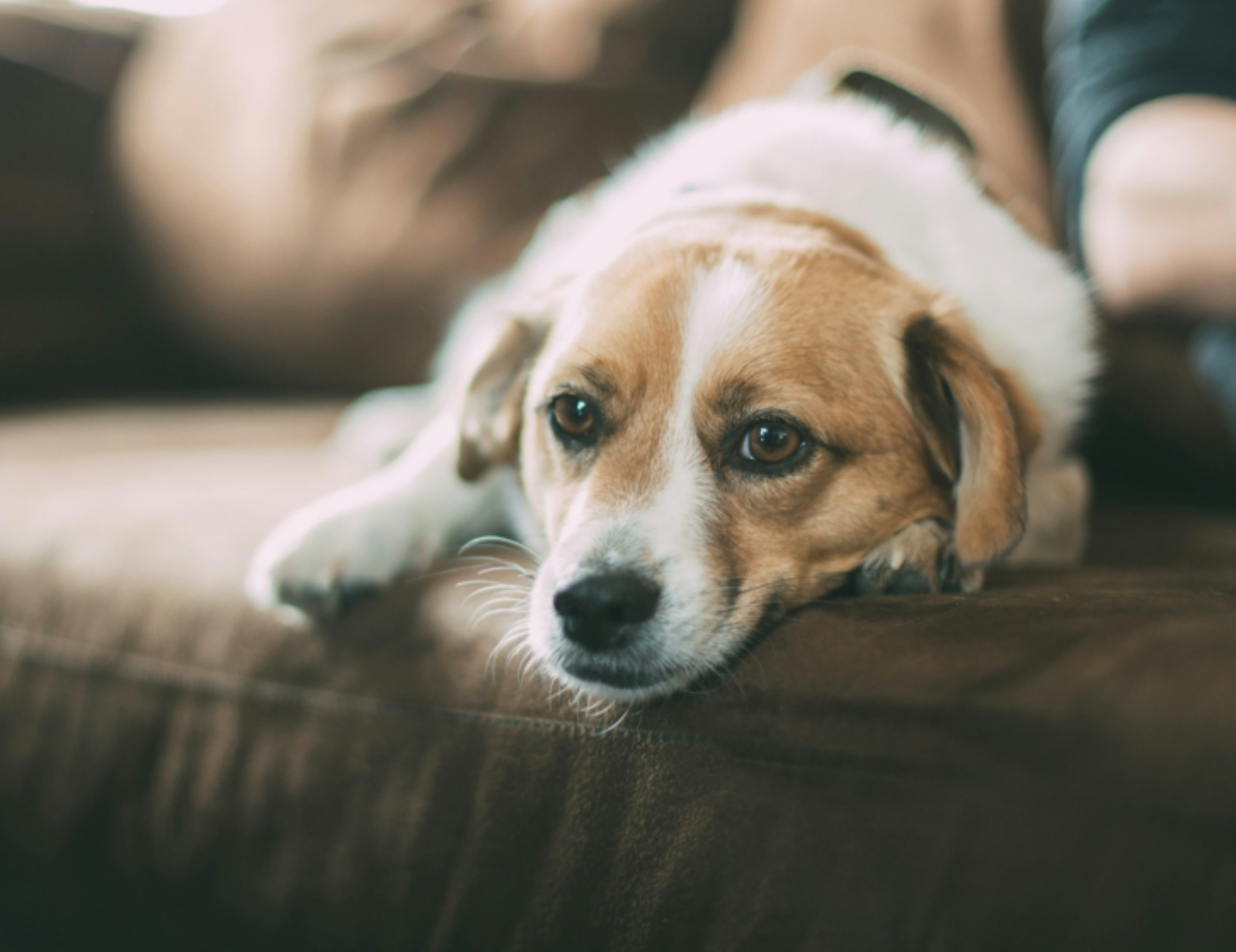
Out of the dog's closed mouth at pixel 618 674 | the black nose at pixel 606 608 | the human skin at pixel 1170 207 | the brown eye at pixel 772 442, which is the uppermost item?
the human skin at pixel 1170 207

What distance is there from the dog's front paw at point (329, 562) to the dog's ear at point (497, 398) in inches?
7.2

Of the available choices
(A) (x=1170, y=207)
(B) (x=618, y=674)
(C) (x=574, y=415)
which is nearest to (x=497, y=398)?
(C) (x=574, y=415)

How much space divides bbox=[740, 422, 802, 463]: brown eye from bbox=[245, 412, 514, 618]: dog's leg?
1.69 ft

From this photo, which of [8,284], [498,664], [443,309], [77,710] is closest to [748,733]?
[498,664]

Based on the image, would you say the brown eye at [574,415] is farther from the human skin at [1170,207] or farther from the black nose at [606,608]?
the human skin at [1170,207]

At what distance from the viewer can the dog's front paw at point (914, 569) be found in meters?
1.08

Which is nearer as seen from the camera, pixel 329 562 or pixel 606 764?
pixel 606 764

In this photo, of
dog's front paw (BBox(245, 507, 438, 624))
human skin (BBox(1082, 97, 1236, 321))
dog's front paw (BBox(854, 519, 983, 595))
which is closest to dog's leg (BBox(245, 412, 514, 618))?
dog's front paw (BBox(245, 507, 438, 624))

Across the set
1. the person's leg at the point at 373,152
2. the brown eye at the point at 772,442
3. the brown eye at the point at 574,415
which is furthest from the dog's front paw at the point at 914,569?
the person's leg at the point at 373,152

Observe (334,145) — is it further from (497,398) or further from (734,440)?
(734,440)

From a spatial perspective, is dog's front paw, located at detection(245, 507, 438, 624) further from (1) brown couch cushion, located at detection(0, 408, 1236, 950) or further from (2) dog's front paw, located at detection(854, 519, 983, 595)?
(2) dog's front paw, located at detection(854, 519, 983, 595)

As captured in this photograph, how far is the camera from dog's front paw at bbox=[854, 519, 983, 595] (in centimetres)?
108

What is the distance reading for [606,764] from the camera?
0.92 m

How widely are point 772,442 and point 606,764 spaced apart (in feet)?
1.52
